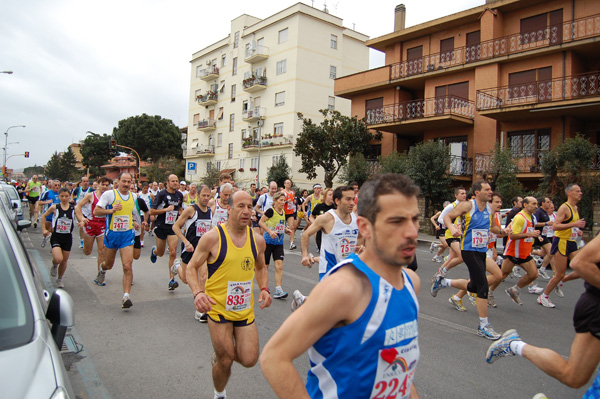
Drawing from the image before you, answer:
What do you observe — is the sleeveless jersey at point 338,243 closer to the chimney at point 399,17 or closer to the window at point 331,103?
the chimney at point 399,17

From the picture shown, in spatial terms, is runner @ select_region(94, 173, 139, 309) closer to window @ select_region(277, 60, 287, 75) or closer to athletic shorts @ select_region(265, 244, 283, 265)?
athletic shorts @ select_region(265, 244, 283, 265)

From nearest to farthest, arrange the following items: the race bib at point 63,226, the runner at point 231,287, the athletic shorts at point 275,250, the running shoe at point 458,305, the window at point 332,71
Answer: the runner at point 231,287 < the running shoe at point 458,305 < the race bib at point 63,226 < the athletic shorts at point 275,250 < the window at point 332,71

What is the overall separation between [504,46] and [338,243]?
23.5m

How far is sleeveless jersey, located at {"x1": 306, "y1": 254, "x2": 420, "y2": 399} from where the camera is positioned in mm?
1749

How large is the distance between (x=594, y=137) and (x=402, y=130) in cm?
1056

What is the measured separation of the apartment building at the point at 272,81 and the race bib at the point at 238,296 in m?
35.0

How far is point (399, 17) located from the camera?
3178cm

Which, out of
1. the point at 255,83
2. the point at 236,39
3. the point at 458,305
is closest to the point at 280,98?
the point at 255,83

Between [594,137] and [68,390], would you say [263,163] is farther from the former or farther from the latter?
[68,390]

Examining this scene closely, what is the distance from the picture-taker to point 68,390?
217 centimetres

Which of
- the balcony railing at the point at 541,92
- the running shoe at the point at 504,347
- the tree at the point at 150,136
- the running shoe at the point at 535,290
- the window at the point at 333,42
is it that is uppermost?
the window at the point at 333,42

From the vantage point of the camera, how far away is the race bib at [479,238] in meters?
6.41

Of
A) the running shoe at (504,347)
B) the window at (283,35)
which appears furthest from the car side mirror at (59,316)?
the window at (283,35)

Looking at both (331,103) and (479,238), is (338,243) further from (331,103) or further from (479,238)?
(331,103)
